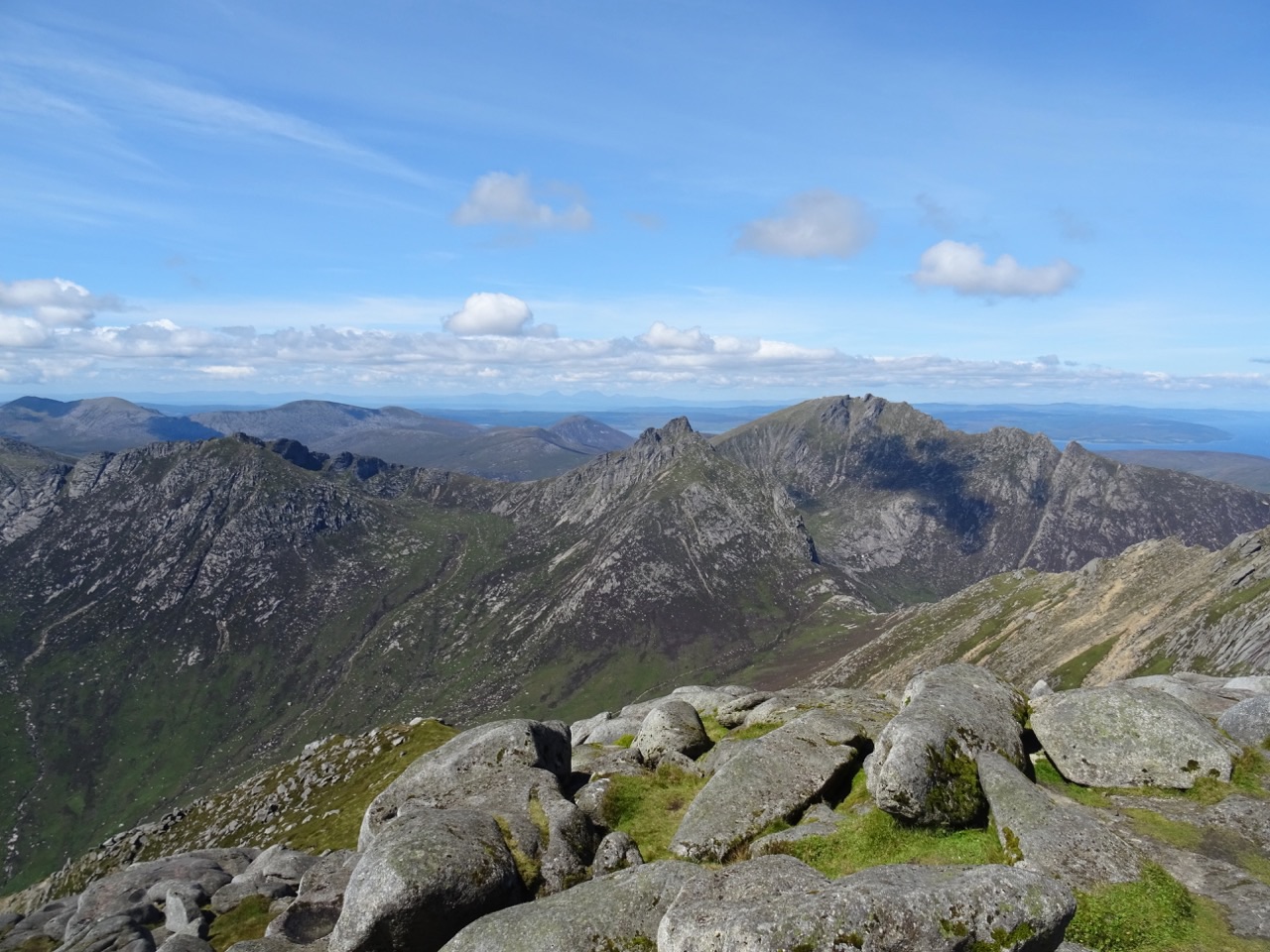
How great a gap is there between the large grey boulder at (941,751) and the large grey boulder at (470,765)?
15276 millimetres

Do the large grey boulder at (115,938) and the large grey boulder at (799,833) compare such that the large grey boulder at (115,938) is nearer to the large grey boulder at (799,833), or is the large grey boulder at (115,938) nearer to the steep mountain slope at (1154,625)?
the large grey boulder at (799,833)

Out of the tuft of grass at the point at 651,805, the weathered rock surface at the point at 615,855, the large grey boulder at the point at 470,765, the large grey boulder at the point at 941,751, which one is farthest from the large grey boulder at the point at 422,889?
the large grey boulder at the point at 941,751

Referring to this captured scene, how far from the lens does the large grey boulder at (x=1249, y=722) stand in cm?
2888

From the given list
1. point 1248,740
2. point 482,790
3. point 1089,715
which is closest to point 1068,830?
point 1089,715

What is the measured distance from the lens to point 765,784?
26.5 m

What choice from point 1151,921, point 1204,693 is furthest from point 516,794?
point 1204,693

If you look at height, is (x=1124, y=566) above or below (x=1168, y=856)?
below

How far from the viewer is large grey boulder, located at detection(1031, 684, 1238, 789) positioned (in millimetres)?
26281

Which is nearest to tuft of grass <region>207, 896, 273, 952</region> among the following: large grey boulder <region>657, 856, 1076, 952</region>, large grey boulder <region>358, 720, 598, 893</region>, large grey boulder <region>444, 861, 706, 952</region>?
large grey boulder <region>358, 720, 598, 893</region>

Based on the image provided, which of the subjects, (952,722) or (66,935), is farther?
(66,935)

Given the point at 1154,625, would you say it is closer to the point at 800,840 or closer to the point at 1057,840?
the point at 1057,840

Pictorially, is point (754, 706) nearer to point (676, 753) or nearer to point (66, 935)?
point (676, 753)

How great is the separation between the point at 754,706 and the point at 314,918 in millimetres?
27129

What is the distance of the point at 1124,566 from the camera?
19575cm
